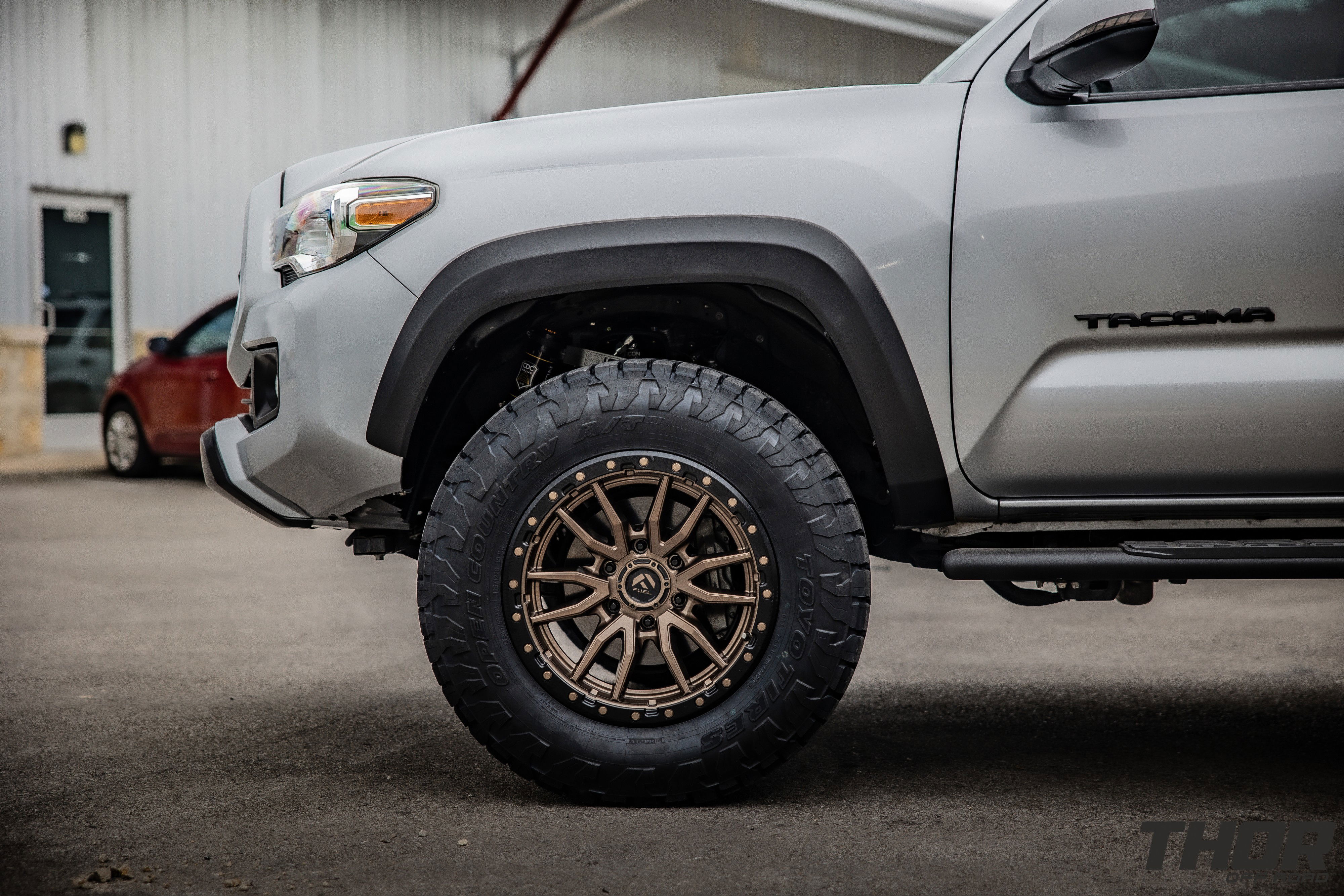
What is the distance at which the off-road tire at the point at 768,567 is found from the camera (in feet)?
8.11

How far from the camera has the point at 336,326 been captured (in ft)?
8.49

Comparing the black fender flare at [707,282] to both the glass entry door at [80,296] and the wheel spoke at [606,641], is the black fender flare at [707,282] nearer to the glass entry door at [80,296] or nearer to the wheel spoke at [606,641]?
the wheel spoke at [606,641]

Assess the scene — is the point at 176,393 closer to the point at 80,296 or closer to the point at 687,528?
the point at 80,296

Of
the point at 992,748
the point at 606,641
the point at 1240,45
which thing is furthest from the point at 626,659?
the point at 1240,45

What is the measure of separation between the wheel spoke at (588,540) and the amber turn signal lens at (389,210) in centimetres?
71

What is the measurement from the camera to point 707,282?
2.59 meters

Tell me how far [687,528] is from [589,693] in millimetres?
403

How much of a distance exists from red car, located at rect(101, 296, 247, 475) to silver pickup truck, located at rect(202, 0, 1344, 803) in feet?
24.5

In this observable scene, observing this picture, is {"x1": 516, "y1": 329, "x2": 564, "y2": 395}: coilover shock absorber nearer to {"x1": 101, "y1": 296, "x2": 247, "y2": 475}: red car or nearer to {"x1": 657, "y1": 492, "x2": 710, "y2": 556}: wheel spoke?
{"x1": 657, "y1": 492, "x2": 710, "y2": 556}: wheel spoke

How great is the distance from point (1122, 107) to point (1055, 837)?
4.90 feet

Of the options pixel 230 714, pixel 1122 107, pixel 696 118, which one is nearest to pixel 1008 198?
pixel 1122 107

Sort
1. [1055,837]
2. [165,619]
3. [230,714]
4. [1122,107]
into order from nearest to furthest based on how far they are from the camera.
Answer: [1055,837] < [1122,107] < [230,714] < [165,619]

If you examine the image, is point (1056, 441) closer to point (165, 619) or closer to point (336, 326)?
point (336, 326)

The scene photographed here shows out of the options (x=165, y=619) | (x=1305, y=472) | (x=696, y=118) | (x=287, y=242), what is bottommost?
(x=165, y=619)
